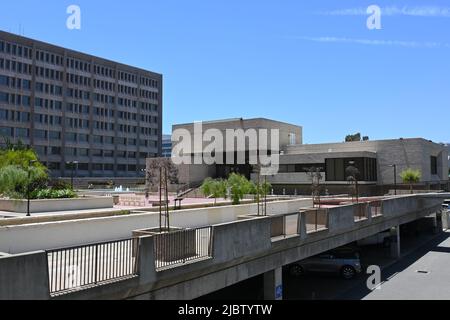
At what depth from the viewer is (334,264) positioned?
81.7 ft

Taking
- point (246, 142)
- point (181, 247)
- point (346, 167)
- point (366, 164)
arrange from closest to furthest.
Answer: point (181, 247), point (346, 167), point (366, 164), point (246, 142)

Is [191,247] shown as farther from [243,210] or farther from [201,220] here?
[243,210]

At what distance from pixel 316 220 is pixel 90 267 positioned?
12024mm

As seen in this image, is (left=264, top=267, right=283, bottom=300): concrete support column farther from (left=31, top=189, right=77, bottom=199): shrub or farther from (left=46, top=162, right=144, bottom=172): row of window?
(left=46, top=162, right=144, bottom=172): row of window

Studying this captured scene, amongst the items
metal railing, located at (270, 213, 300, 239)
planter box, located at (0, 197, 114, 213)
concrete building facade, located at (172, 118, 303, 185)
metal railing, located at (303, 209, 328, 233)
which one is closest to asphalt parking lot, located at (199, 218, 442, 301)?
metal railing, located at (303, 209, 328, 233)

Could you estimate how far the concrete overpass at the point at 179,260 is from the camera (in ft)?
25.6

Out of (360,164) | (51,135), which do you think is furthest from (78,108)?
(360,164)

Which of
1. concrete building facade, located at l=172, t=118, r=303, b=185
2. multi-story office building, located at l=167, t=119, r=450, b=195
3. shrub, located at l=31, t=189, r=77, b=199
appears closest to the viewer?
shrub, located at l=31, t=189, r=77, b=199

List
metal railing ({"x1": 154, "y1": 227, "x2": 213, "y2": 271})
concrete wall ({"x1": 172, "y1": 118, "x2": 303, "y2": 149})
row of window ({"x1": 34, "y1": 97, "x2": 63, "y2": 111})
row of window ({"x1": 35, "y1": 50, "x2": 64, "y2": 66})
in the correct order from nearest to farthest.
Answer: metal railing ({"x1": 154, "y1": 227, "x2": 213, "y2": 271}) < concrete wall ({"x1": 172, "y1": 118, "x2": 303, "y2": 149}) < row of window ({"x1": 34, "y1": 97, "x2": 63, "y2": 111}) < row of window ({"x1": 35, "y1": 50, "x2": 64, "y2": 66})

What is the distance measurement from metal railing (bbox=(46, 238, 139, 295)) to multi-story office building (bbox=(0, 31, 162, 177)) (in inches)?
3079

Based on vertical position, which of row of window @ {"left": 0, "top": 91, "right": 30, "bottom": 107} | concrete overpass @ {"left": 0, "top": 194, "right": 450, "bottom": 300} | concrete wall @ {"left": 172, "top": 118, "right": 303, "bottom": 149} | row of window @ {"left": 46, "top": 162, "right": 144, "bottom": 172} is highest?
row of window @ {"left": 0, "top": 91, "right": 30, "bottom": 107}

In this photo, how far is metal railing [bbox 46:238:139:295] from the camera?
8.44 m

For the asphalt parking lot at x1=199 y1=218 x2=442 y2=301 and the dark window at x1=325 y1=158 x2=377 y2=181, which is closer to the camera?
the asphalt parking lot at x1=199 y1=218 x2=442 y2=301

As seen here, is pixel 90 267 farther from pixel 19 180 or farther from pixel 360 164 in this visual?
pixel 360 164
